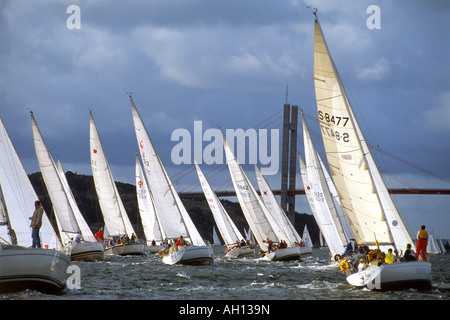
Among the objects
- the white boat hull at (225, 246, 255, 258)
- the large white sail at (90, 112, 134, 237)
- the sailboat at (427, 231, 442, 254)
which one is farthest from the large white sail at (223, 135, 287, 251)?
the sailboat at (427, 231, 442, 254)

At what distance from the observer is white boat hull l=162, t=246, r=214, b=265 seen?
2411 cm

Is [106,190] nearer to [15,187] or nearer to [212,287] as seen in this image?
[15,187]

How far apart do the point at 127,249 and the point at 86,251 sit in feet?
25.8

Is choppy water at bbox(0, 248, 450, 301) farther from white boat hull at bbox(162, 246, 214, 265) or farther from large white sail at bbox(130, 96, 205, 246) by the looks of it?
large white sail at bbox(130, 96, 205, 246)

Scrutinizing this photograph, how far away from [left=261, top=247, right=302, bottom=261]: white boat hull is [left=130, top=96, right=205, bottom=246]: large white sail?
12.0 feet

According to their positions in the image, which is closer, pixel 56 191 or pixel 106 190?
pixel 56 191

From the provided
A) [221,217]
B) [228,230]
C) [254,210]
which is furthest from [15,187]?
[228,230]

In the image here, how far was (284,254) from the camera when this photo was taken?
99.2 ft

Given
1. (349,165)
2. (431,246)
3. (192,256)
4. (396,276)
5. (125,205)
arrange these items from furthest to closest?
(125,205), (431,246), (192,256), (349,165), (396,276)

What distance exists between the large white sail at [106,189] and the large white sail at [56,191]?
782 centimetres

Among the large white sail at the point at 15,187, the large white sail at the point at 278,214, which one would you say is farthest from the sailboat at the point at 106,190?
the large white sail at the point at 15,187

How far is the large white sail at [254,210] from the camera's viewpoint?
3216 centimetres
